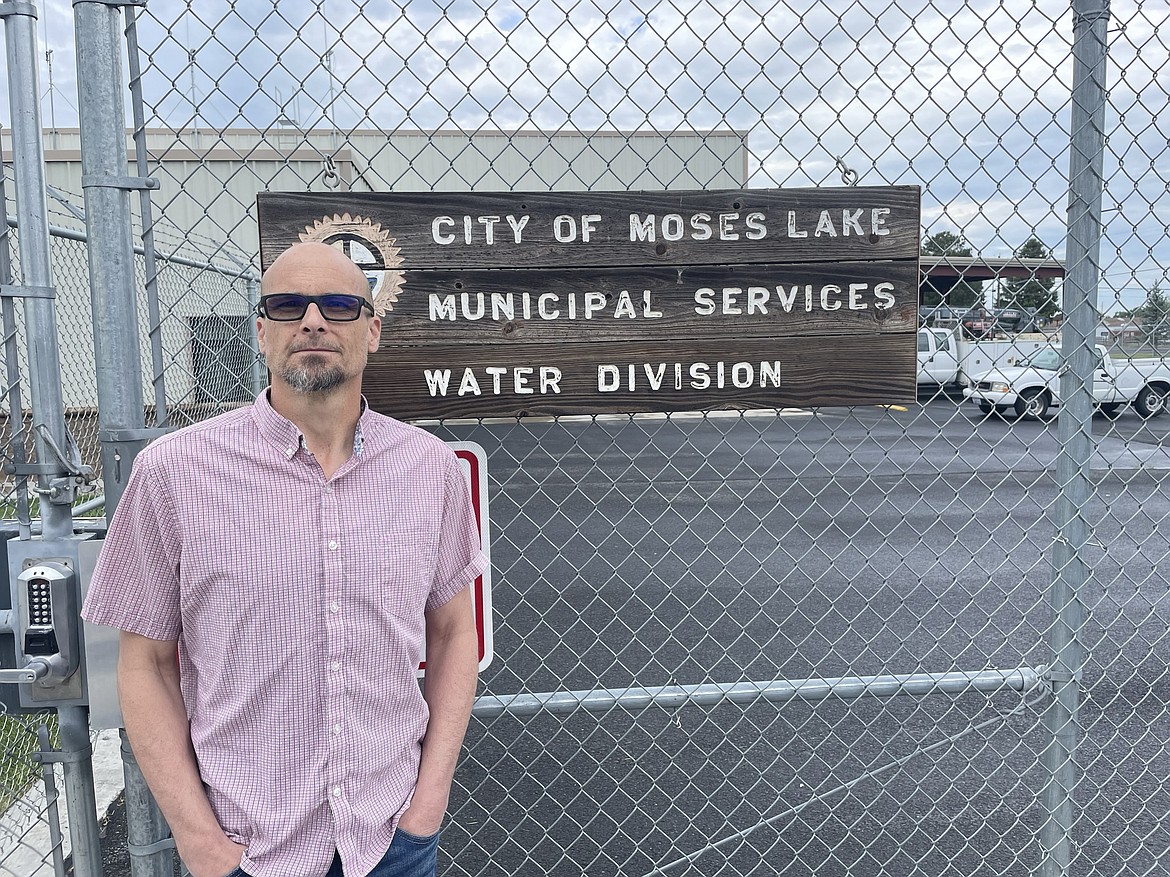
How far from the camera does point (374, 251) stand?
2162mm

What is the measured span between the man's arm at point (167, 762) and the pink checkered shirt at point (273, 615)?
0.03m

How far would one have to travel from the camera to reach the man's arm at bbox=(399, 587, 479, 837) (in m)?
1.80

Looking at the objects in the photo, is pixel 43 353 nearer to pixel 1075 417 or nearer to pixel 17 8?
pixel 17 8

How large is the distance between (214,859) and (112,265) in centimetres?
118

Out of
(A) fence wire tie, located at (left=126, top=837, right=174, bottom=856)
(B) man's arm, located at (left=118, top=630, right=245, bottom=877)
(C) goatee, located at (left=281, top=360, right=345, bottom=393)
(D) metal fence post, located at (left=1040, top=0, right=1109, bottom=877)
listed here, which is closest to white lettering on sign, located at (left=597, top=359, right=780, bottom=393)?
(C) goatee, located at (left=281, top=360, right=345, bottom=393)

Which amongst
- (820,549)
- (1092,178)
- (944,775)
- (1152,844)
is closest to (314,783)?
(1092,178)

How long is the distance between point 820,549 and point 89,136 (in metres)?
6.34

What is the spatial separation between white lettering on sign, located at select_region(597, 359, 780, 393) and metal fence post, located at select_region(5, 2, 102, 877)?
3.94 ft

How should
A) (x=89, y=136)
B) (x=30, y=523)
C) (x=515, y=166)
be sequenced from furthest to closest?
(x=515, y=166)
(x=30, y=523)
(x=89, y=136)

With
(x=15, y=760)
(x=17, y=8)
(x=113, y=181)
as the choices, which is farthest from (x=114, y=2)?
(x=15, y=760)

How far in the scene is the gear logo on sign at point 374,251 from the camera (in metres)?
2.14

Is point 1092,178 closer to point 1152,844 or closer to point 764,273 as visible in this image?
point 764,273

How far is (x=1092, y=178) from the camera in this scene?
244 centimetres

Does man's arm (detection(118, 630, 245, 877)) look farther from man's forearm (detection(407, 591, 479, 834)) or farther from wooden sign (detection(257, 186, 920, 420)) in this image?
wooden sign (detection(257, 186, 920, 420))
